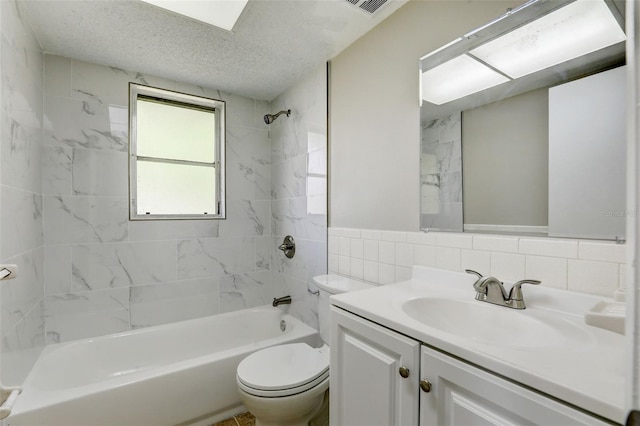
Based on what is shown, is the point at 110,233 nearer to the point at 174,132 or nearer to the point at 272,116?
the point at 174,132

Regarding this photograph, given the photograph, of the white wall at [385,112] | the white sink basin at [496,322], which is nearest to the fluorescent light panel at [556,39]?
the white wall at [385,112]

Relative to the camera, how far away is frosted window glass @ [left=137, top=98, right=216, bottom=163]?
7.88 ft

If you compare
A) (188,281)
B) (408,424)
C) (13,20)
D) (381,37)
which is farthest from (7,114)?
(408,424)

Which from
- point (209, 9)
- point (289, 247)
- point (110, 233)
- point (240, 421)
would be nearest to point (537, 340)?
point (240, 421)

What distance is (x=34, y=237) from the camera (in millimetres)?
1749

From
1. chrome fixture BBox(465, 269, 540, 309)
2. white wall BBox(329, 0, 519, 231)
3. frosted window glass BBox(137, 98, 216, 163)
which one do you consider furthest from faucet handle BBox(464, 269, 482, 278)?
frosted window glass BBox(137, 98, 216, 163)

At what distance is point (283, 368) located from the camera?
1581mm

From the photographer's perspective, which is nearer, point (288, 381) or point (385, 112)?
point (288, 381)

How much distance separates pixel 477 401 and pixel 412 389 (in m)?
0.18

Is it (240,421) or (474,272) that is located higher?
(474,272)

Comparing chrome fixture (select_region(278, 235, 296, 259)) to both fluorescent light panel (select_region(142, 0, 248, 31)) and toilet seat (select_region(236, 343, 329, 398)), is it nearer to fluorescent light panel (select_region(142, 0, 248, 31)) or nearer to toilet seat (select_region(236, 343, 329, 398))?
toilet seat (select_region(236, 343, 329, 398))

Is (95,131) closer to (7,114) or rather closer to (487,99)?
(7,114)

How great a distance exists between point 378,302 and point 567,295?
0.60m

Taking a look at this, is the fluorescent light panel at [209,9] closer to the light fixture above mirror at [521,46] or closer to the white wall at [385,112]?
the white wall at [385,112]
